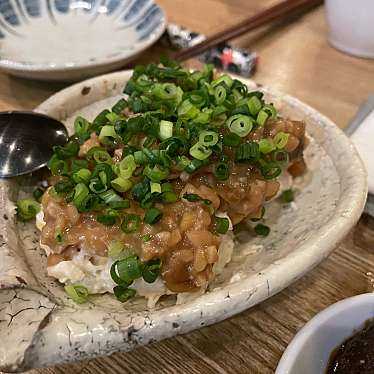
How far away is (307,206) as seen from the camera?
1469 mm

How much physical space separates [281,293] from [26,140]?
2.73ft

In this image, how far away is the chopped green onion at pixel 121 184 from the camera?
122 centimetres

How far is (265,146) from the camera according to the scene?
4.36ft

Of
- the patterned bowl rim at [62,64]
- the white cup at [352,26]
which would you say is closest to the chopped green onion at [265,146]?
the patterned bowl rim at [62,64]

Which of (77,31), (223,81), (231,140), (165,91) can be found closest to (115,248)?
(231,140)

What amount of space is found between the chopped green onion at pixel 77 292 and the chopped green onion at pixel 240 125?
0.54 meters

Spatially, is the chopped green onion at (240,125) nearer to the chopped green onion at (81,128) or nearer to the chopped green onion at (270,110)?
the chopped green onion at (270,110)

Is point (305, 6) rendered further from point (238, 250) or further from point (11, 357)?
point (11, 357)

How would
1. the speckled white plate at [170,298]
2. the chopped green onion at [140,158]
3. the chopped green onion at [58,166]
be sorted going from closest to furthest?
1. the speckled white plate at [170,298]
2. the chopped green onion at [140,158]
3. the chopped green onion at [58,166]

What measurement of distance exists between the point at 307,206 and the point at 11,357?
34.7 inches

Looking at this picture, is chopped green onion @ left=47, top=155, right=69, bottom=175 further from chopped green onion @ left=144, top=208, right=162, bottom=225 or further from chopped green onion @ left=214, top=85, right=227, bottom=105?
chopped green onion @ left=214, top=85, right=227, bottom=105

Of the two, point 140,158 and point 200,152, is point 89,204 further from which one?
point 200,152

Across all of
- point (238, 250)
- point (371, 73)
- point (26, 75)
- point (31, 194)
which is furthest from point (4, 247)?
point (371, 73)

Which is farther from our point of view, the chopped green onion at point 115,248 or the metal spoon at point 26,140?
the metal spoon at point 26,140
